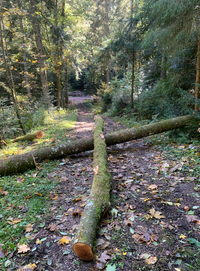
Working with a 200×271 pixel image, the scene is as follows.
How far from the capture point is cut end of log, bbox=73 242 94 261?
194 cm

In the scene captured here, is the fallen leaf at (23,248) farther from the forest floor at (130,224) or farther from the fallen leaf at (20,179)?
the fallen leaf at (20,179)

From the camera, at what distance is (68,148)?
17.2 ft

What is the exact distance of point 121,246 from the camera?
2143mm

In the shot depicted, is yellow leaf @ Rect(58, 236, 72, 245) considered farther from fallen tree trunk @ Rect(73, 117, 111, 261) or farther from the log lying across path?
the log lying across path

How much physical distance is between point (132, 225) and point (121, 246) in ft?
1.34

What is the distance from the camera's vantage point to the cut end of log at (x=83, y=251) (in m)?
1.94

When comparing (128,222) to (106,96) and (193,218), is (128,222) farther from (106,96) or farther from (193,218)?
(106,96)

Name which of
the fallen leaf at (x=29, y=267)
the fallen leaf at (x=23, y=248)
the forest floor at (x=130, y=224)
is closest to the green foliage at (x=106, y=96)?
the forest floor at (x=130, y=224)

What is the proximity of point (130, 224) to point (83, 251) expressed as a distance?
2.87 feet

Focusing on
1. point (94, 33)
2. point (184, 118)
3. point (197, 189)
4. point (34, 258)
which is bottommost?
point (34, 258)

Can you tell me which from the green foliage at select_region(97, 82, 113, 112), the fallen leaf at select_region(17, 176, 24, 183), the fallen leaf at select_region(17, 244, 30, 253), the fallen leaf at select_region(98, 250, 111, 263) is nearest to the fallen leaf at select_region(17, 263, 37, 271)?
the fallen leaf at select_region(17, 244, 30, 253)

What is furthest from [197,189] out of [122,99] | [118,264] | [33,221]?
[122,99]

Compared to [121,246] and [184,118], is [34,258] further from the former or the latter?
[184,118]

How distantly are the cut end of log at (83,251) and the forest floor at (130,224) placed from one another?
0.07m
